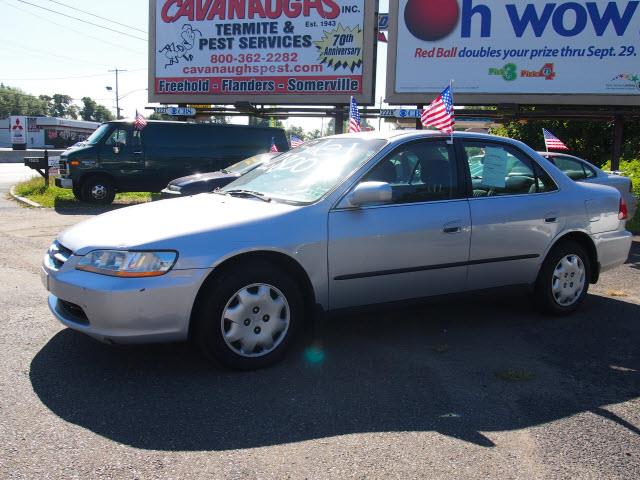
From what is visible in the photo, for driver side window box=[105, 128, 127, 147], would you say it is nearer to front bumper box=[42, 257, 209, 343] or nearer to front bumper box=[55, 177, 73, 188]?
front bumper box=[55, 177, 73, 188]

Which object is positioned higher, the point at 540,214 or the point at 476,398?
the point at 540,214

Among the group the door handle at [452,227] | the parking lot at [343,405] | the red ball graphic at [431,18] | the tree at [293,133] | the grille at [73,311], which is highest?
the red ball graphic at [431,18]

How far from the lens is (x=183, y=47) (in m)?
16.8

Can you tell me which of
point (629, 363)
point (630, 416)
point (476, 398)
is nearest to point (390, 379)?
point (476, 398)

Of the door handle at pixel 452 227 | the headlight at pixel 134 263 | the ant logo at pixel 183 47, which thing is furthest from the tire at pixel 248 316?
the ant logo at pixel 183 47

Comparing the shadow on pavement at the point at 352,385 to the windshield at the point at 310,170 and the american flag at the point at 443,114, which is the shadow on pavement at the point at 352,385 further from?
the american flag at the point at 443,114

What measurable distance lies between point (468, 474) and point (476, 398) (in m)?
0.87

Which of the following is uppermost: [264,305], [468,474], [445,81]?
[445,81]

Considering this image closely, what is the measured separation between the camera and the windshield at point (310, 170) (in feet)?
14.0

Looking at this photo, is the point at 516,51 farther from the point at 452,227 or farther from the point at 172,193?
the point at 452,227

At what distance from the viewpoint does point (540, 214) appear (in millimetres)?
4961

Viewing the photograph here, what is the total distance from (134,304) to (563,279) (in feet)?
12.2

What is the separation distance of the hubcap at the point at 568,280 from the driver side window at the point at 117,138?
10930 millimetres

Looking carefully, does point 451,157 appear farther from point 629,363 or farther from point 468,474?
point 468,474
